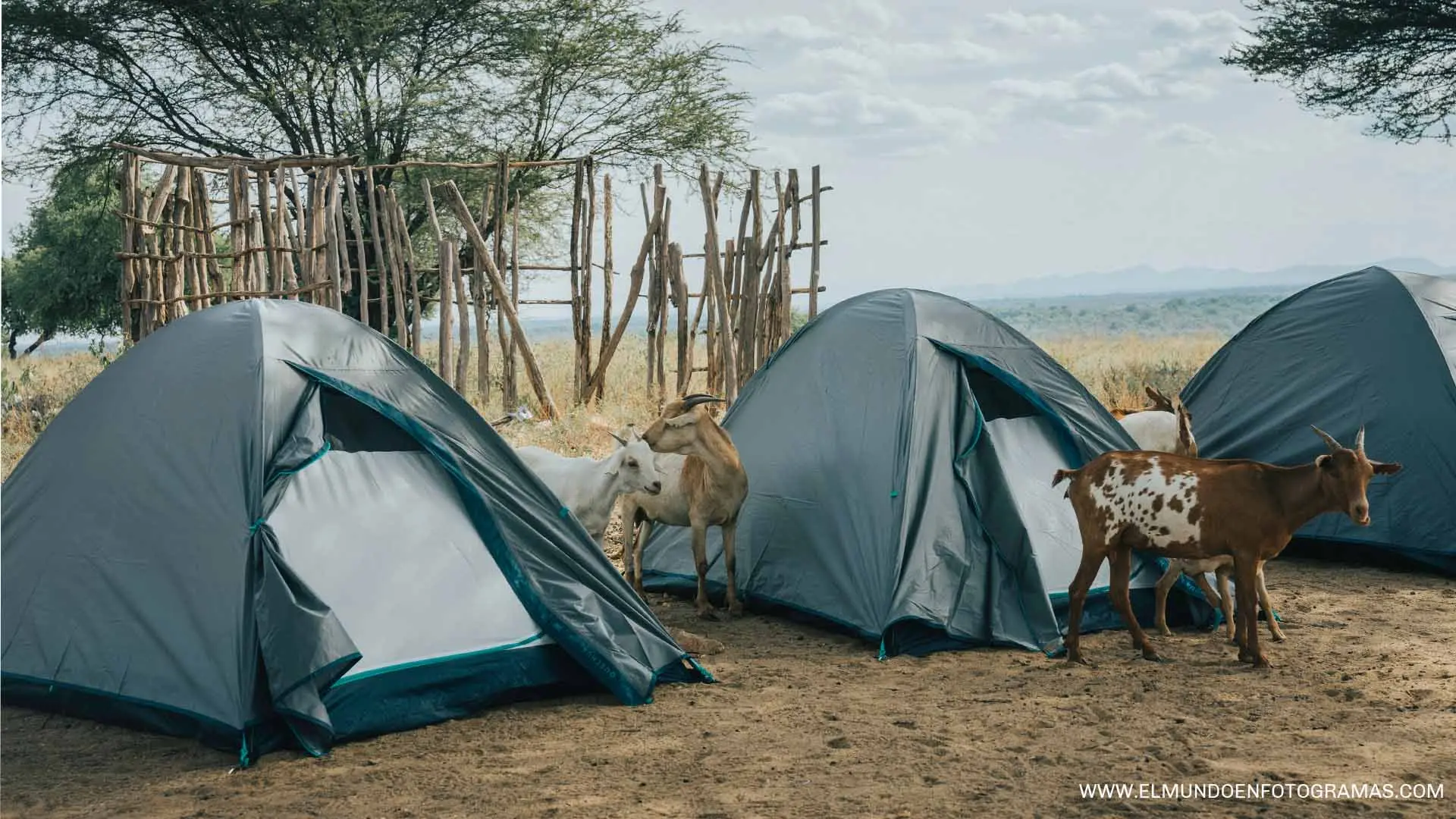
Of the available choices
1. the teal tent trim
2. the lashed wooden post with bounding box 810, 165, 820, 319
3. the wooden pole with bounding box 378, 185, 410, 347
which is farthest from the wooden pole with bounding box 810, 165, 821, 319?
the teal tent trim

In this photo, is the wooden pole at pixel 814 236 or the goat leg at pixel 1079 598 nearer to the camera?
the goat leg at pixel 1079 598

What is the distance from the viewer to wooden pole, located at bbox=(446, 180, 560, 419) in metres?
13.6

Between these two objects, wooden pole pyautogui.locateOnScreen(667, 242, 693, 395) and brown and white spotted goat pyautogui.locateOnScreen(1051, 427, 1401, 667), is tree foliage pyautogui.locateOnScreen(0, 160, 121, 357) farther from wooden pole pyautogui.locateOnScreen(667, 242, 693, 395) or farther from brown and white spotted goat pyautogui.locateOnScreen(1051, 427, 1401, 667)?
brown and white spotted goat pyautogui.locateOnScreen(1051, 427, 1401, 667)

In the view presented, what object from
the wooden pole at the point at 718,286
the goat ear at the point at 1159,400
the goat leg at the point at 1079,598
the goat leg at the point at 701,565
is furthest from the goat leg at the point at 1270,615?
the wooden pole at the point at 718,286

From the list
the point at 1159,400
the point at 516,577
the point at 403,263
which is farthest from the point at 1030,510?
the point at 403,263

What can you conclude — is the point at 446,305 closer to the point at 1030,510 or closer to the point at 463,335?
the point at 463,335

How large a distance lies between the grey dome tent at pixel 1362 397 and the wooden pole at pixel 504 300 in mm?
7026

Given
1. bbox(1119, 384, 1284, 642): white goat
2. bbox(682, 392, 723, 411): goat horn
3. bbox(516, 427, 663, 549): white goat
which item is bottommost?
bbox(1119, 384, 1284, 642): white goat

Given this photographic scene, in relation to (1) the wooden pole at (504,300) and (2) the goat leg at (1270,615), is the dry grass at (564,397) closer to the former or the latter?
(1) the wooden pole at (504,300)

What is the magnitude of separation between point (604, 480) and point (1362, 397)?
550 centimetres

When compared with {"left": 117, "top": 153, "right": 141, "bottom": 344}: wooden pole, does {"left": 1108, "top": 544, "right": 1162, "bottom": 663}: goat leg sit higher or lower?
lower

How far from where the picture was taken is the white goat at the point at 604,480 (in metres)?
7.28

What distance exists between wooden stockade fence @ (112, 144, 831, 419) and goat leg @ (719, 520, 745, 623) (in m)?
6.16

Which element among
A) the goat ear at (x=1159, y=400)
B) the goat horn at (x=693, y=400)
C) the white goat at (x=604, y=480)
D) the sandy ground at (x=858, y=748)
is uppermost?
the goat horn at (x=693, y=400)
